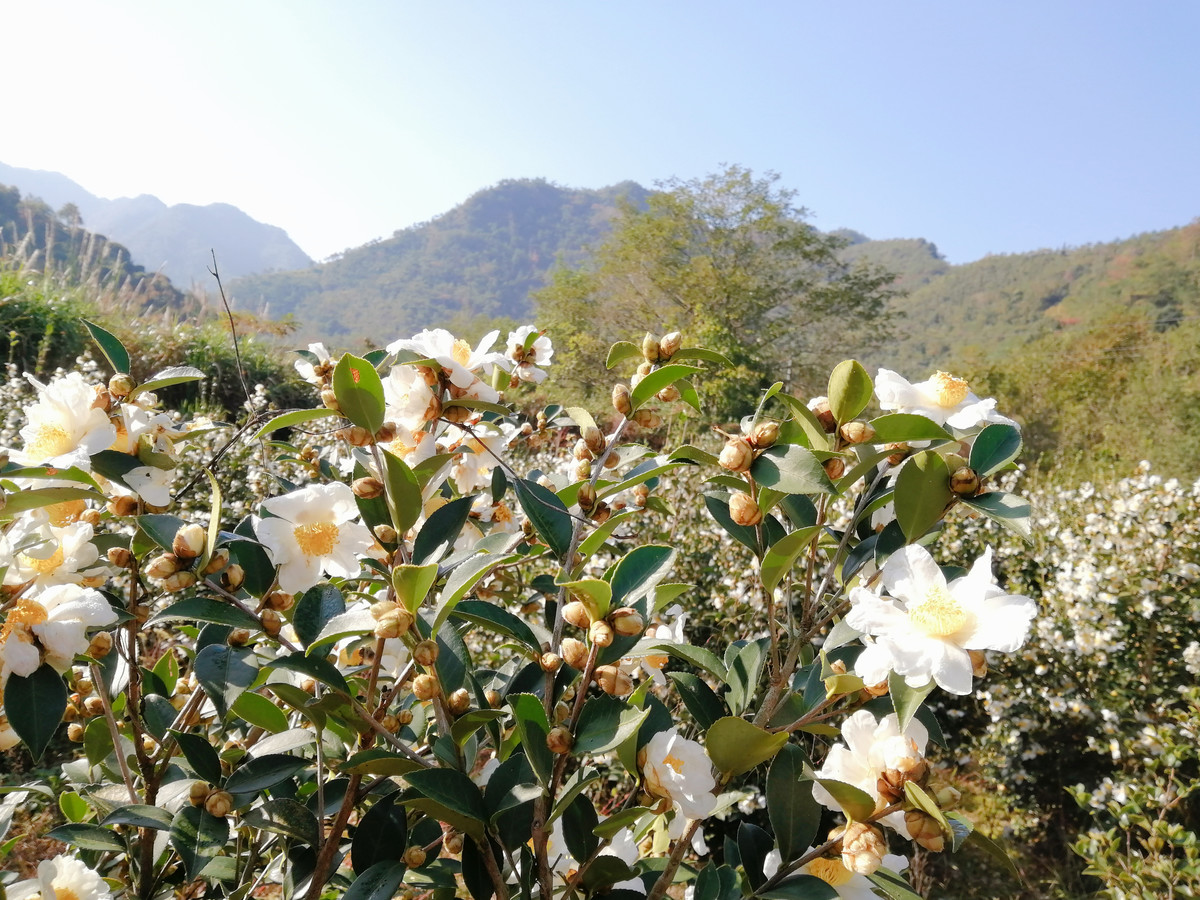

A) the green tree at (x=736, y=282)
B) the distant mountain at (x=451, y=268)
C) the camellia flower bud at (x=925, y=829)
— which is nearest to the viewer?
the camellia flower bud at (x=925, y=829)

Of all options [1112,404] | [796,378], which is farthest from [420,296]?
[1112,404]

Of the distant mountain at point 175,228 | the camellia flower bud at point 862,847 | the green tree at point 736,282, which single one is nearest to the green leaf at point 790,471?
the camellia flower bud at point 862,847

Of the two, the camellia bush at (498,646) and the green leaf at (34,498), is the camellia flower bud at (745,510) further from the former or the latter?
the green leaf at (34,498)

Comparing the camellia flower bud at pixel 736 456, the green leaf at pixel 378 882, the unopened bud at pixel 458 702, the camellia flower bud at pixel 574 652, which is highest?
the camellia flower bud at pixel 736 456

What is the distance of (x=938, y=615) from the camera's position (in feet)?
1.37

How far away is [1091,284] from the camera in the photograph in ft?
97.9

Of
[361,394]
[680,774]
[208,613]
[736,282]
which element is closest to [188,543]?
[208,613]

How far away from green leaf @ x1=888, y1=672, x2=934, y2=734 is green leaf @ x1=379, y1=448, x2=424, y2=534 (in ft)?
1.07

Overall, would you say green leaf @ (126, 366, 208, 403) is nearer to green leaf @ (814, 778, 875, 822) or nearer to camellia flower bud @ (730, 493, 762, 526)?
camellia flower bud @ (730, 493, 762, 526)

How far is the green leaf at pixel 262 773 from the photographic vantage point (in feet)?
1.61

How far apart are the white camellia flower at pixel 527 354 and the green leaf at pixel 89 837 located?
1.71 ft

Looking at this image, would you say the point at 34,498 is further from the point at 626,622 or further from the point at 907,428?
the point at 907,428

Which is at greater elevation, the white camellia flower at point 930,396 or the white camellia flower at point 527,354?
the white camellia flower at point 527,354

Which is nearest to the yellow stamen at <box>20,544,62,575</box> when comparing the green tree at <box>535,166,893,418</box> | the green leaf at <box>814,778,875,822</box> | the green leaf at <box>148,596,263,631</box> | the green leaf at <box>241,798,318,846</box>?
the green leaf at <box>148,596,263,631</box>
